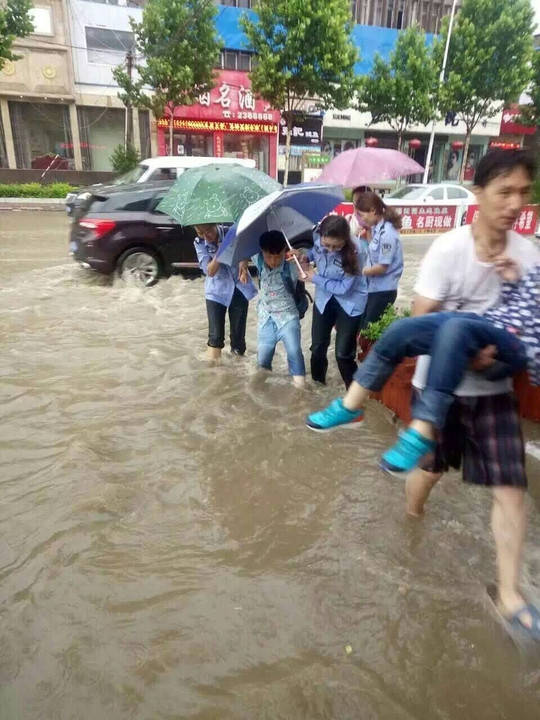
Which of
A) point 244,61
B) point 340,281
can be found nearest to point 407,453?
point 340,281

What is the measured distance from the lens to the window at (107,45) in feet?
77.2

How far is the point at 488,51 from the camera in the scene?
824 inches

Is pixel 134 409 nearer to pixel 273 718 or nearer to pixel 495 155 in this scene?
pixel 273 718

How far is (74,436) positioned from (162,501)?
1.14 m

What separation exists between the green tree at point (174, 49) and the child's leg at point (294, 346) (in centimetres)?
1848

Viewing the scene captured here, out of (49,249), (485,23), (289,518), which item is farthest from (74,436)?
(485,23)

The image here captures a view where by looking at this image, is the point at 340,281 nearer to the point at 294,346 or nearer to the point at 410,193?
the point at 294,346

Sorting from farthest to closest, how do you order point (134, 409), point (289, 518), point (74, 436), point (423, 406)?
1. point (134, 409)
2. point (74, 436)
3. point (289, 518)
4. point (423, 406)

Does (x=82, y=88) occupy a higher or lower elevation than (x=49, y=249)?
higher

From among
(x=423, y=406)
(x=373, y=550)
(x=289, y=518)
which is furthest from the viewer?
(x=289, y=518)

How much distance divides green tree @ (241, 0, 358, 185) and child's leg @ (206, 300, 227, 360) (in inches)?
653

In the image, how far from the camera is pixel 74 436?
3.94m

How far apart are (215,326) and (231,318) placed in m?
0.22

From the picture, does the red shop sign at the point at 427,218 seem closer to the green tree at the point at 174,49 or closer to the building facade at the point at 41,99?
the green tree at the point at 174,49
